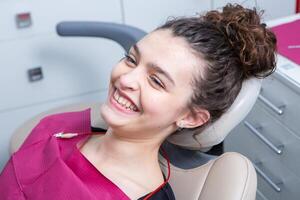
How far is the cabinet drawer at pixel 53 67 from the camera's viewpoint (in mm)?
1741

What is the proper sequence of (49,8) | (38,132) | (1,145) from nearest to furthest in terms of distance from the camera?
(38,132), (49,8), (1,145)

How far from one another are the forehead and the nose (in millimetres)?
47

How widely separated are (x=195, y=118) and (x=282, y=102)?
1.55ft

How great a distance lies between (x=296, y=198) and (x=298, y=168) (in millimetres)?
121

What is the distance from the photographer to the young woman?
37.7 inches

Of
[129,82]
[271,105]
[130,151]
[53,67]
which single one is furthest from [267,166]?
[53,67]

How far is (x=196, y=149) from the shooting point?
3.65 ft

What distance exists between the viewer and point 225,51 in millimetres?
975

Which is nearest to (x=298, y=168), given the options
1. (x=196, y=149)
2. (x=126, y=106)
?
(x=196, y=149)

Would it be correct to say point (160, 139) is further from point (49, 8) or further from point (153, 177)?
point (49, 8)

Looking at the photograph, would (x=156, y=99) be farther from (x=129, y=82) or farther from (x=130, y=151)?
(x=130, y=151)

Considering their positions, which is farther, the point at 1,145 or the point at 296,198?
the point at 1,145

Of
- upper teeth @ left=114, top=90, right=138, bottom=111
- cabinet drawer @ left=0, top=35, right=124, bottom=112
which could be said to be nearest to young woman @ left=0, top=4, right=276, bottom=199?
upper teeth @ left=114, top=90, right=138, bottom=111

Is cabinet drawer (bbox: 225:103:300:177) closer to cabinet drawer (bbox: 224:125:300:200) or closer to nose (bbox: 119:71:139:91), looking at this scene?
cabinet drawer (bbox: 224:125:300:200)
